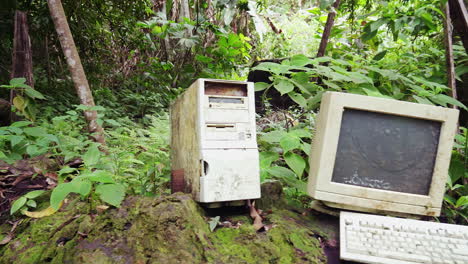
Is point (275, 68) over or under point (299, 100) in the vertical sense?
over

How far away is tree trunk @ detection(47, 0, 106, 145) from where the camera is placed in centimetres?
247

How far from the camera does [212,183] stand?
1.22 metres

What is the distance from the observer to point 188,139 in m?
1.45

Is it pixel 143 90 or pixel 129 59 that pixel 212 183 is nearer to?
pixel 143 90

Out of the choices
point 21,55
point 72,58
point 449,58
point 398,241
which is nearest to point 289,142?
point 398,241

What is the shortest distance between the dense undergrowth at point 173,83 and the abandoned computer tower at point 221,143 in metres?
0.28

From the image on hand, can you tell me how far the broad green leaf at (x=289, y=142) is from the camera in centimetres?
149

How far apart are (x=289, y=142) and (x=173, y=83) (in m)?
3.59

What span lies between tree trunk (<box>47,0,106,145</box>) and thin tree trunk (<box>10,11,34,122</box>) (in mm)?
409

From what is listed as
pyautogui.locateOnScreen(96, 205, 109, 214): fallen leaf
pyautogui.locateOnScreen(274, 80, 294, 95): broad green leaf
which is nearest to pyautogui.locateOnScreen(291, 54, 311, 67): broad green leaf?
pyautogui.locateOnScreen(274, 80, 294, 95): broad green leaf

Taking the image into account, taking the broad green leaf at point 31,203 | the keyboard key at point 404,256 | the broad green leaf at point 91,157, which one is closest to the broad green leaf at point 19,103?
the broad green leaf at point 91,157

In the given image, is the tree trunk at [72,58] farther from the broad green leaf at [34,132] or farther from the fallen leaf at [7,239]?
the fallen leaf at [7,239]

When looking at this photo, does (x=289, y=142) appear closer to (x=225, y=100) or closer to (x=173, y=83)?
(x=225, y=100)

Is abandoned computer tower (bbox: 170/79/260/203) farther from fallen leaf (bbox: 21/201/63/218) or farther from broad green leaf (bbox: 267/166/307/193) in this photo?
fallen leaf (bbox: 21/201/63/218)
